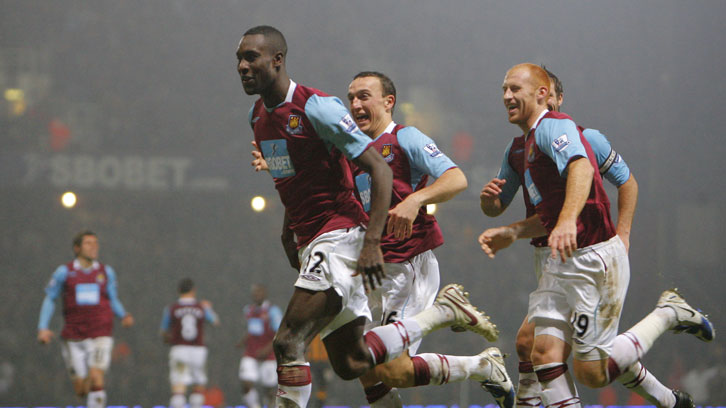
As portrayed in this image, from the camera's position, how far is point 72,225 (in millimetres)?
10117

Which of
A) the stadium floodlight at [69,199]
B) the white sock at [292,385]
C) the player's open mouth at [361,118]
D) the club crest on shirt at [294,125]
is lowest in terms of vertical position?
the white sock at [292,385]

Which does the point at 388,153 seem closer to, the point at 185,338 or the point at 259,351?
the point at 185,338

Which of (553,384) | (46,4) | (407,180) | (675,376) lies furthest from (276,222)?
(553,384)

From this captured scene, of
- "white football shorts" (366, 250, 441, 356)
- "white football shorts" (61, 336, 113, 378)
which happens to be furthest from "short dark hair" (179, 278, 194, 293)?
"white football shorts" (366, 250, 441, 356)

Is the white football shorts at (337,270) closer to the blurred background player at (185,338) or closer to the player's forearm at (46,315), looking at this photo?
the blurred background player at (185,338)

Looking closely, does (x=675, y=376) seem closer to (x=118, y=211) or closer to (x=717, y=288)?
(x=717, y=288)

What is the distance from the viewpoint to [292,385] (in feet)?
9.53

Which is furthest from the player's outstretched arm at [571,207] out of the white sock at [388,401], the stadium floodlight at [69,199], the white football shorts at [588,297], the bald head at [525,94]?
the stadium floodlight at [69,199]

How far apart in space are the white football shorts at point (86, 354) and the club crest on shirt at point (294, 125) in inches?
206

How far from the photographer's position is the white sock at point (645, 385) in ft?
11.4

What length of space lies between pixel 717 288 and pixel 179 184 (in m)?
7.04

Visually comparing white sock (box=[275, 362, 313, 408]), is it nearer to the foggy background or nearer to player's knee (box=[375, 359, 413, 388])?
player's knee (box=[375, 359, 413, 388])

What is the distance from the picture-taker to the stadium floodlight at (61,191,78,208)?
10062 mm

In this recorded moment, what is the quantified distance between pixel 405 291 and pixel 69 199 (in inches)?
296
